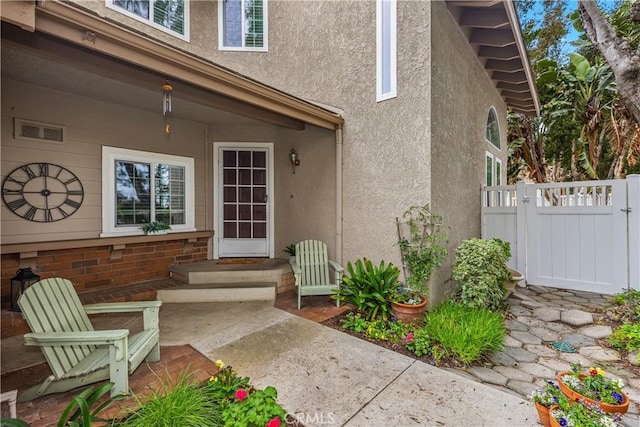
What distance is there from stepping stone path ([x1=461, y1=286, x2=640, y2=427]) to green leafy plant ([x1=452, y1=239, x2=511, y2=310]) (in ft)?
1.45

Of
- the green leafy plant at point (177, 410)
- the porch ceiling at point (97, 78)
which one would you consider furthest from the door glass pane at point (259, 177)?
the green leafy plant at point (177, 410)

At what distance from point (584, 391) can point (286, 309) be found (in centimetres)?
348

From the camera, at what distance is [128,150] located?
5.23m

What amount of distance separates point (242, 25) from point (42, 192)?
5.19 m

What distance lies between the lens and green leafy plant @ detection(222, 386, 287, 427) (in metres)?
1.96

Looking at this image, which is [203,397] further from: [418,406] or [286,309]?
[286,309]

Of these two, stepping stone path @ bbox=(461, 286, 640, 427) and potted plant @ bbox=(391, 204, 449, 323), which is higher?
potted plant @ bbox=(391, 204, 449, 323)

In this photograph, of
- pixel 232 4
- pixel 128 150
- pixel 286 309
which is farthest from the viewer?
pixel 232 4

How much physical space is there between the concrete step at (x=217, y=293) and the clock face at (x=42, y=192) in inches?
76.9

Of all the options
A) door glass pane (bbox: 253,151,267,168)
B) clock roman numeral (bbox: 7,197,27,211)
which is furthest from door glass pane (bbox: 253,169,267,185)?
clock roman numeral (bbox: 7,197,27,211)

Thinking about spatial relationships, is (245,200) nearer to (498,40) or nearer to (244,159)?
(244,159)

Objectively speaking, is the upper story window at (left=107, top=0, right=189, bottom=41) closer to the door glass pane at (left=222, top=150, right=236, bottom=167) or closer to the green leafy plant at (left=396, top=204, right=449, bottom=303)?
→ the door glass pane at (left=222, top=150, right=236, bottom=167)

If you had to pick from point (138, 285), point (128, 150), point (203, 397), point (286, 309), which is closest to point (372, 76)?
point (286, 309)

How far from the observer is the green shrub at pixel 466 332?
127 inches
